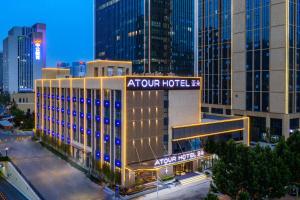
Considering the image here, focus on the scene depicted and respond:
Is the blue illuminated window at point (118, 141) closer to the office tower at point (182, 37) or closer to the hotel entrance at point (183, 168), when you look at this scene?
the hotel entrance at point (183, 168)

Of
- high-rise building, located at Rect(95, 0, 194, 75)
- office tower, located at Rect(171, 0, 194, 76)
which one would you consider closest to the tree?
high-rise building, located at Rect(95, 0, 194, 75)

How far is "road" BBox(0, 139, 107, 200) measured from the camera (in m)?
51.4

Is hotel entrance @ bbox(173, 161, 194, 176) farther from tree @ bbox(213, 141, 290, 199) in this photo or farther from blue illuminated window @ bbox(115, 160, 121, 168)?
tree @ bbox(213, 141, 290, 199)

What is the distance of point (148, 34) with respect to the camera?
140 m

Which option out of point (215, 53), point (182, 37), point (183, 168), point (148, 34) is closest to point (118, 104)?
point (183, 168)

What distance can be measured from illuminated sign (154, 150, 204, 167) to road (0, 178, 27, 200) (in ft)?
79.2

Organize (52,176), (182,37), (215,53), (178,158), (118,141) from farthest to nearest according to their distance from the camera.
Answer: (182,37) < (215,53) < (52,176) < (178,158) < (118,141)

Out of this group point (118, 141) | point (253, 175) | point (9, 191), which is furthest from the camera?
point (9, 191)

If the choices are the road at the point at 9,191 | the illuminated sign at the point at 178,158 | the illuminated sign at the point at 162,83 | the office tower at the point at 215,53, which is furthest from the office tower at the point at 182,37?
the road at the point at 9,191

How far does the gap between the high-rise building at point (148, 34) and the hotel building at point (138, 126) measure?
243 feet

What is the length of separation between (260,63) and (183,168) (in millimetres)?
43560

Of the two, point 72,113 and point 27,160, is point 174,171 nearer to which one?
point 72,113

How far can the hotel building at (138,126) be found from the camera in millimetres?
53625

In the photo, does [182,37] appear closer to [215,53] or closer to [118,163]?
[215,53]
